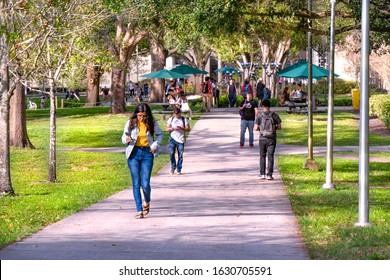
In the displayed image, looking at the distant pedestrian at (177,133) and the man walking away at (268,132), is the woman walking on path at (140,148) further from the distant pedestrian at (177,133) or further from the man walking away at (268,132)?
the distant pedestrian at (177,133)

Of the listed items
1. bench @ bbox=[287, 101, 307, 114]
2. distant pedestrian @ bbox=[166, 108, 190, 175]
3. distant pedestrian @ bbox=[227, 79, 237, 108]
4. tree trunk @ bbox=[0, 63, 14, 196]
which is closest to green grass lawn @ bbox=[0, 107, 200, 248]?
Answer: tree trunk @ bbox=[0, 63, 14, 196]

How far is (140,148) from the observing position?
46.3 ft

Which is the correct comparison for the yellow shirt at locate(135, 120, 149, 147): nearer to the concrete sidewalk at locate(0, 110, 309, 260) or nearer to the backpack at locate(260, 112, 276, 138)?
the concrete sidewalk at locate(0, 110, 309, 260)

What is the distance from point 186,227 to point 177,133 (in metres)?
8.62

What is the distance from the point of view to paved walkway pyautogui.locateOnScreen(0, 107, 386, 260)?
10836mm

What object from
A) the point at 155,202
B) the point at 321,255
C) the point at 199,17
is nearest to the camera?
the point at 321,255

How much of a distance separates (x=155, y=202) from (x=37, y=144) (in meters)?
16.2

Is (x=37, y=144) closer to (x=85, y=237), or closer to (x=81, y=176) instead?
(x=81, y=176)

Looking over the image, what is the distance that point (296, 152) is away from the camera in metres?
27.8

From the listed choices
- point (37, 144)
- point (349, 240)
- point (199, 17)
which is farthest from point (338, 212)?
point (37, 144)

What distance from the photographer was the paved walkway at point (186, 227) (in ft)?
35.6

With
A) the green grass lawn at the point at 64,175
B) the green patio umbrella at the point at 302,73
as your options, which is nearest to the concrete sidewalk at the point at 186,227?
the green grass lawn at the point at 64,175

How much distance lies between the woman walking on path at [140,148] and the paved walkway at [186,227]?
37 cm

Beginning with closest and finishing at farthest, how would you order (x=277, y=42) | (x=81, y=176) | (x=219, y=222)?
1. (x=219, y=222)
2. (x=81, y=176)
3. (x=277, y=42)
